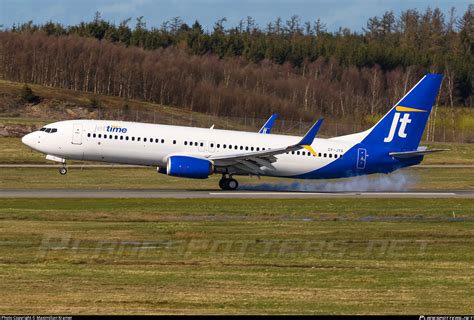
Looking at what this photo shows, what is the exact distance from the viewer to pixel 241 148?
53906 mm

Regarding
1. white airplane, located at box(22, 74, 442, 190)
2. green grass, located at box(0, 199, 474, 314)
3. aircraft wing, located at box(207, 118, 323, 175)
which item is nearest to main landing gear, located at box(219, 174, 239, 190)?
white airplane, located at box(22, 74, 442, 190)

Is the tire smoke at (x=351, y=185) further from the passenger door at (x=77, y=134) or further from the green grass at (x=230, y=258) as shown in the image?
the green grass at (x=230, y=258)

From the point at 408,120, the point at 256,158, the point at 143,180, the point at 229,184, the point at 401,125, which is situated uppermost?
the point at 408,120

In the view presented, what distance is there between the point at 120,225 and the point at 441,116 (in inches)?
4316

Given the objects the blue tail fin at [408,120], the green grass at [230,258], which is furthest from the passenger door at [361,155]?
the green grass at [230,258]

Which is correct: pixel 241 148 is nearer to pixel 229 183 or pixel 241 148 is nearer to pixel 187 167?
pixel 229 183

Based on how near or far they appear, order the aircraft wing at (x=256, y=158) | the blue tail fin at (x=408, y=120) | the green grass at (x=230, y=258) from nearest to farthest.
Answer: the green grass at (x=230, y=258)
the aircraft wing at (x=256, y=158)
the blue tail fin at (x=408, y=120)

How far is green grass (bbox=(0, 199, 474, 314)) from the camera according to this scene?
78.1 ft

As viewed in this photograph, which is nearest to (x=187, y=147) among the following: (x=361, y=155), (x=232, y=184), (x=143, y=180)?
(x=232, y=184)

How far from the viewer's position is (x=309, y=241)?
3462 centimetres

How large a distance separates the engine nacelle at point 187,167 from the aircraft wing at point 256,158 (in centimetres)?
104

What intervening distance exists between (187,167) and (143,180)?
11.7 m

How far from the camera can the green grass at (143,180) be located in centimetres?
5791

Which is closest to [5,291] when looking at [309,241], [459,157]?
[309,241]
